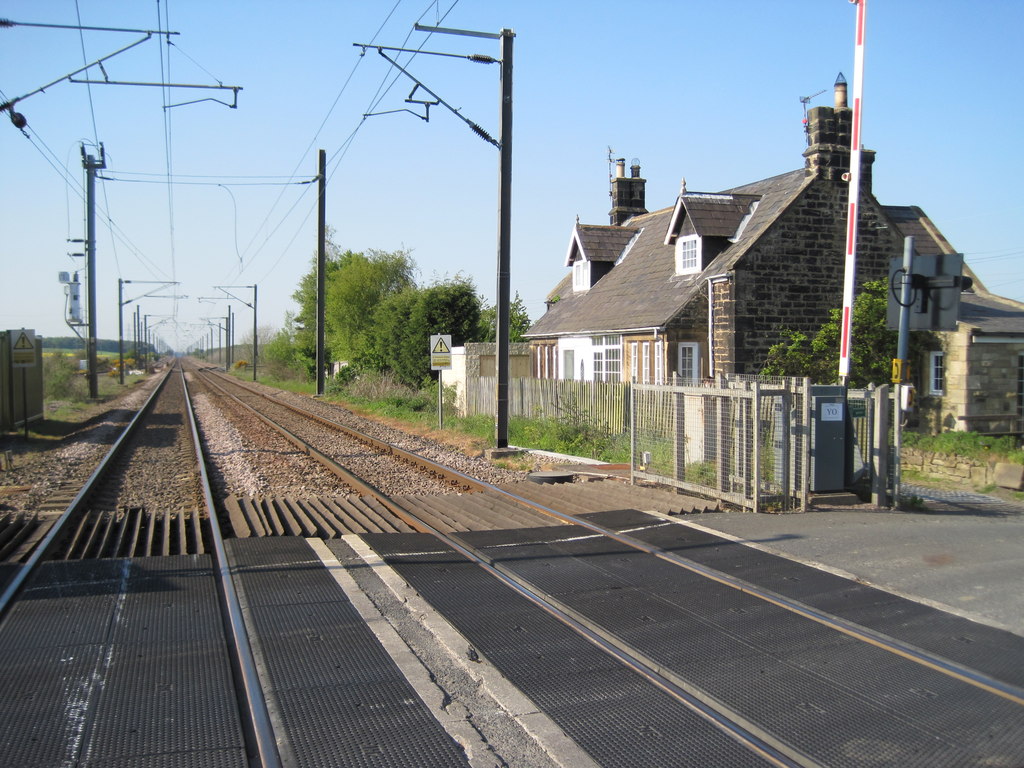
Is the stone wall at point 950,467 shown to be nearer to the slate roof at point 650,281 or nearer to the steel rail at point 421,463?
the slate roof at point 650,281

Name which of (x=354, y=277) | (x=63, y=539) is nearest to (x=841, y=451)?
(x=63, y=539)

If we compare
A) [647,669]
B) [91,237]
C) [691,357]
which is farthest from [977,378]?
[91,237]

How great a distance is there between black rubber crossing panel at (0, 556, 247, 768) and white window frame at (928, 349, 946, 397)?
1802 centimetres

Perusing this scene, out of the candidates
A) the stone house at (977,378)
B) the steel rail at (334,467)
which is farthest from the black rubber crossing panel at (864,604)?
the stone house at (977,378)

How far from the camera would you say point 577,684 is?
479 cm

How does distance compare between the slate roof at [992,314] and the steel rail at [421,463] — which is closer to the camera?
the steel rail at [421,463]

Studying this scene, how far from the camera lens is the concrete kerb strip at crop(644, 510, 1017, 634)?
5.99m

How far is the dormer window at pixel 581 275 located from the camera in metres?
30.0

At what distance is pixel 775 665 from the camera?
507 cm

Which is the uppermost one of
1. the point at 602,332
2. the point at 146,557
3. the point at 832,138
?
the point at 832,138

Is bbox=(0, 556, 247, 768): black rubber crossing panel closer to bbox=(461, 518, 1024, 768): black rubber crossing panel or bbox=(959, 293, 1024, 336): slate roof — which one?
bbox=(461, 518, 1024, 768): black rubber crossing panel

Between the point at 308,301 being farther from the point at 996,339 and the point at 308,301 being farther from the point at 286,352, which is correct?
the point at 996,339

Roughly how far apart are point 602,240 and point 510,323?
8.45 meters

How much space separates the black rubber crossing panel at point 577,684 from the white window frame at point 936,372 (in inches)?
640
